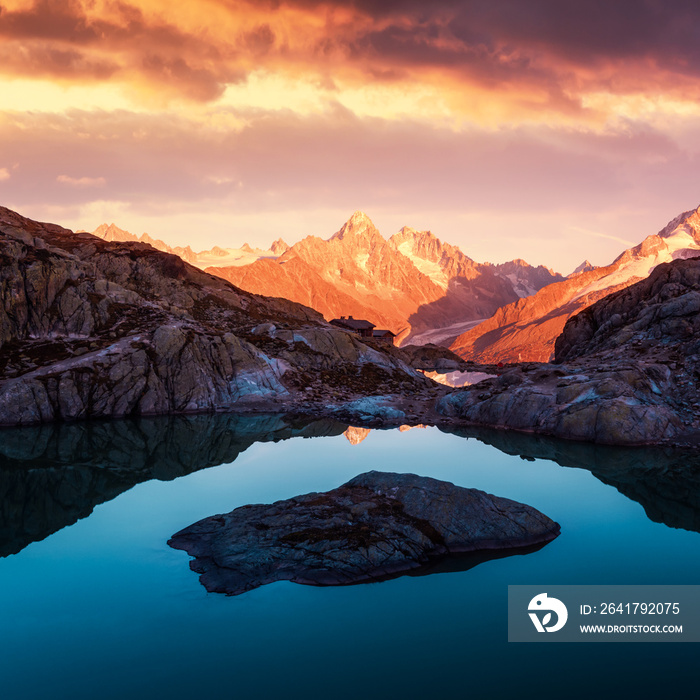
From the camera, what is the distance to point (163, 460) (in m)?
56.0

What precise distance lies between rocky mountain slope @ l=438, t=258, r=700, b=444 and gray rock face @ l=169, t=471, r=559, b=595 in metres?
30.1

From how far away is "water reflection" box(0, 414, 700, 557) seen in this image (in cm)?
4006

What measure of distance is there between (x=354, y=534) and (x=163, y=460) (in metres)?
31.8

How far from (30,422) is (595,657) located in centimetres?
6775

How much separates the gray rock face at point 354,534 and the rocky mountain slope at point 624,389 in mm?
30115

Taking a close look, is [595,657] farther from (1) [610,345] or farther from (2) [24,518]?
(1) [610,345]

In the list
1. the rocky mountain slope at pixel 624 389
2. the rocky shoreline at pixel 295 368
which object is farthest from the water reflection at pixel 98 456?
the rocky mountain slope at pixel 624 389

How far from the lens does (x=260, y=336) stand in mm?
103938

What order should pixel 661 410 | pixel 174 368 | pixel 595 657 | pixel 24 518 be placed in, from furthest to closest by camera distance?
pixel 174 368
pixel 661 410
pixel 24 518
pixel 595 657

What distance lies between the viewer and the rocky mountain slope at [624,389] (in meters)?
60.0

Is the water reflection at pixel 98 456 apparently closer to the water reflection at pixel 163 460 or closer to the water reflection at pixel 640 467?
the water reflection at pixel 163 460

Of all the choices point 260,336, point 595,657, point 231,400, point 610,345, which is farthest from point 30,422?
point 610,345

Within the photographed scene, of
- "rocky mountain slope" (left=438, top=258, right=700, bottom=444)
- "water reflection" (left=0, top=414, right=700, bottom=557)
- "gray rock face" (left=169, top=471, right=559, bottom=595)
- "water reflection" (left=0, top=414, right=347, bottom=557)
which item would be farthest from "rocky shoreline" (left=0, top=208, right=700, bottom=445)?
"gray rock face" (left=169, top=471, right=559, bottom=595)

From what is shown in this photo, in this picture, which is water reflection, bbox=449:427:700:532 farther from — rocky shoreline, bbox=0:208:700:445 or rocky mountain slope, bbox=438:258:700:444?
rocky shoreline, bbox=0:208:700:445
